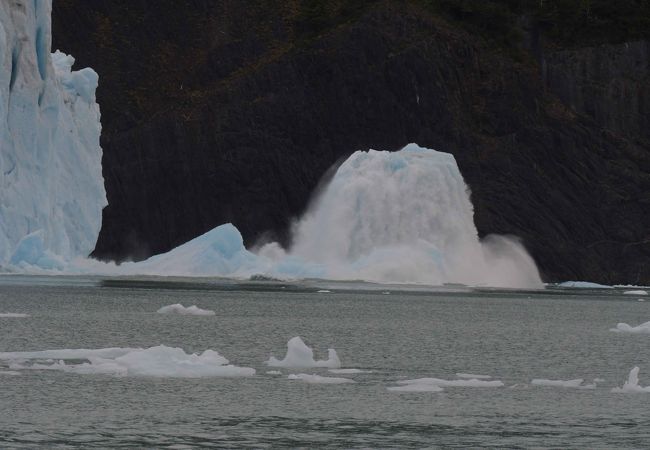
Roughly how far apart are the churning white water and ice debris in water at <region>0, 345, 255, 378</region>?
54.9 meters

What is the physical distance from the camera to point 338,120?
112 m

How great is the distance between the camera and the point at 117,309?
5862cm

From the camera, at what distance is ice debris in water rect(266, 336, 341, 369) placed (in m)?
35.9

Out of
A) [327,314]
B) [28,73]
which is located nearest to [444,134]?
[28,73]

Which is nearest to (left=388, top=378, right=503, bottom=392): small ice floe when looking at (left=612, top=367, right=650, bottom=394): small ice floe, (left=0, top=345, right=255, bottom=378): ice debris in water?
(left=612, top=367, right=650, bottom=394): small ice floe

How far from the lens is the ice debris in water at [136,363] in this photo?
111 ft

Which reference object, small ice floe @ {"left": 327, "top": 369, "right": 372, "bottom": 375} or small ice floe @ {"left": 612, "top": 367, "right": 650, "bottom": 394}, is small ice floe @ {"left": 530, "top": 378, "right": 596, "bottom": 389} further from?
small ice floe @ {"left": 327, "top": 369, "right": 372, "bottom": 375}

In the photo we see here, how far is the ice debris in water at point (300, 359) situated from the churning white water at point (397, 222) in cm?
5358

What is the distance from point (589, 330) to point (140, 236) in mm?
57592

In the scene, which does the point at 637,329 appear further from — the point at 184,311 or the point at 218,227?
the point at 218,227

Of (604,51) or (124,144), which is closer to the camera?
(124,144)

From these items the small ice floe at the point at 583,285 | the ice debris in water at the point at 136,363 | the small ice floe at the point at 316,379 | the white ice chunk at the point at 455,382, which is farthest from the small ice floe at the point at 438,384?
the small ice floe at the point at 583,285

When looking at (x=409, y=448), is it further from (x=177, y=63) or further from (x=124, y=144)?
(x=177, y=63)

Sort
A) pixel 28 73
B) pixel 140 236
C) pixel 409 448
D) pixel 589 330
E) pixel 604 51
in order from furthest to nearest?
pixel 604 51, pixel 140 236, pixel 28 73, pixel 589 330, pixel 409 448
